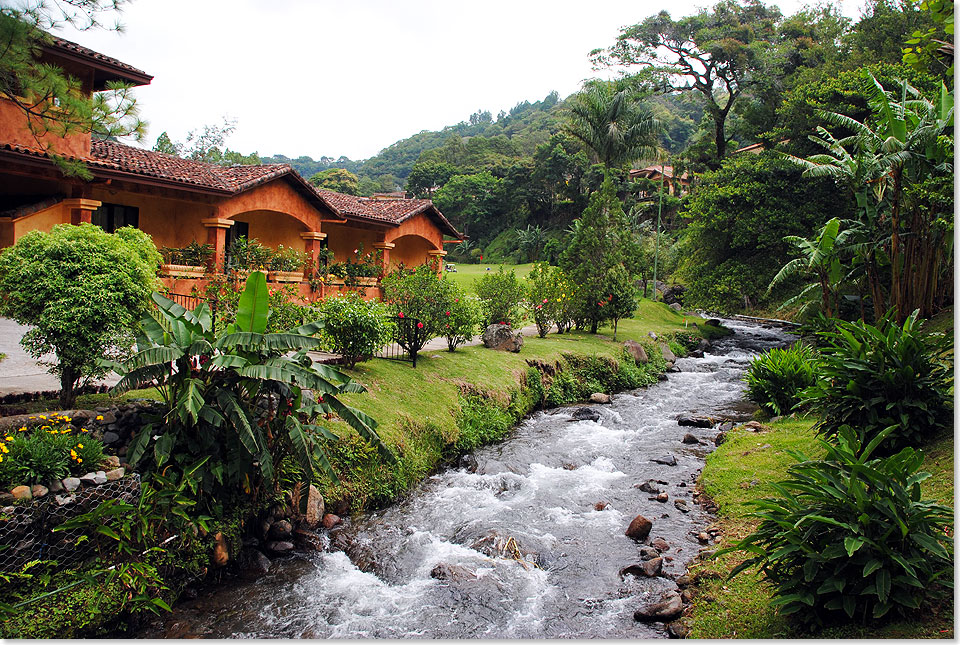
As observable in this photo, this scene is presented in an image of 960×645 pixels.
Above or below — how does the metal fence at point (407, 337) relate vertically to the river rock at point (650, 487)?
above

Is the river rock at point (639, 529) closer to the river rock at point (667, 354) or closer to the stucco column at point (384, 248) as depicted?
the river rock at point (667, 354)

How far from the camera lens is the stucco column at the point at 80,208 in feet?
46.0

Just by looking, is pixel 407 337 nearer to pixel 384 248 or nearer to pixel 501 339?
pixel 501 339

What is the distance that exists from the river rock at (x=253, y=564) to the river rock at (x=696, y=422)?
9.72 metres

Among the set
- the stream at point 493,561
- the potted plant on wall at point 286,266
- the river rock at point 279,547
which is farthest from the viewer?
the potted plant on wall at point 286,266

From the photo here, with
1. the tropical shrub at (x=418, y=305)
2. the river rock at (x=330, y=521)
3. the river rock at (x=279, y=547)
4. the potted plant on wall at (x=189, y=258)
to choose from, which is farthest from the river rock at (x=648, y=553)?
the potted plant on wall at (x=189, y=258)

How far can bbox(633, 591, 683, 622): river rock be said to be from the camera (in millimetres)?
5703

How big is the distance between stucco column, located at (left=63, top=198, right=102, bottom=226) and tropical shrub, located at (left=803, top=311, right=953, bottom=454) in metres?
15.5

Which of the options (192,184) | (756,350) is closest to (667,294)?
(756,350)

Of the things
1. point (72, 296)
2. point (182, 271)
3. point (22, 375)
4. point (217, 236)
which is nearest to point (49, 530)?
point (72, 296)

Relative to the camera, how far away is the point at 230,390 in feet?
22.2

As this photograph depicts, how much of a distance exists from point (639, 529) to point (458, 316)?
25.4 ft

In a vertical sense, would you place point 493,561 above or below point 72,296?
below

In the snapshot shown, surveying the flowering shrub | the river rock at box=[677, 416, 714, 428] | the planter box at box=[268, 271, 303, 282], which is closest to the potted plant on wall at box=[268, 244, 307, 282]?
the planter box at box=[268, 271, 303, 282]
